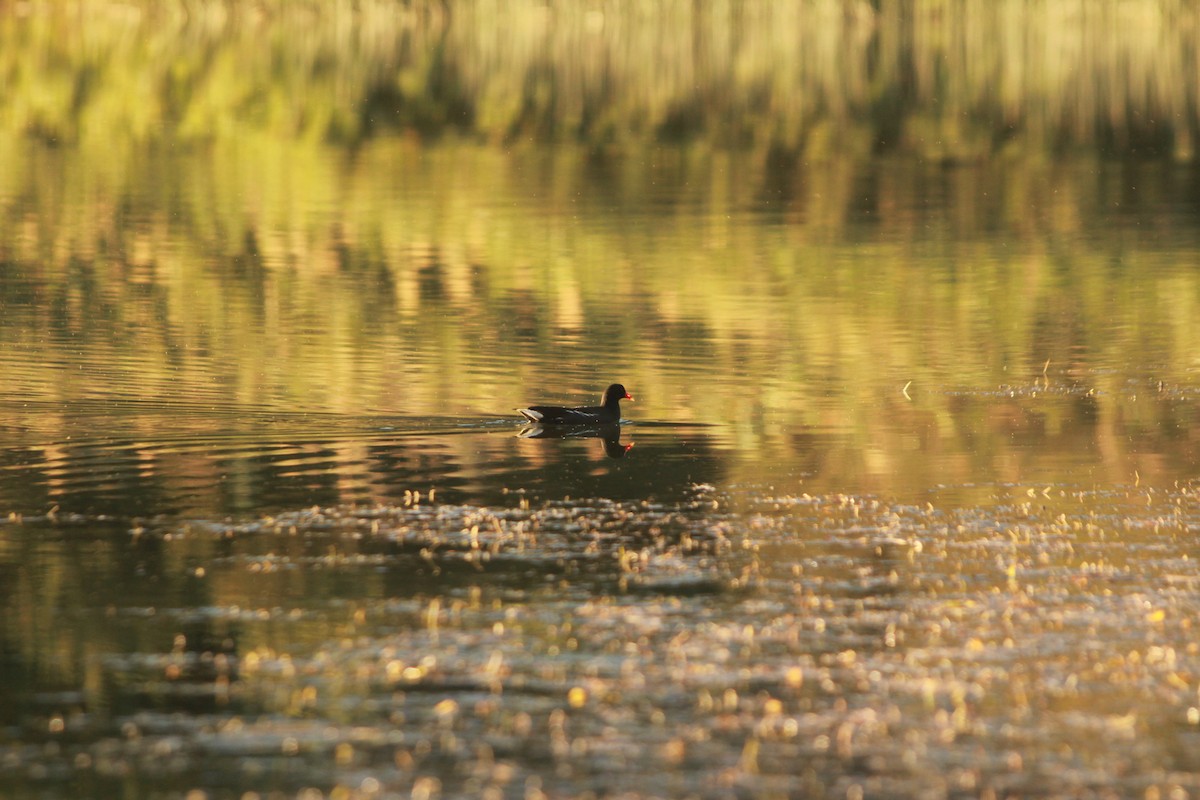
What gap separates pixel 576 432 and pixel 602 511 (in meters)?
4.28

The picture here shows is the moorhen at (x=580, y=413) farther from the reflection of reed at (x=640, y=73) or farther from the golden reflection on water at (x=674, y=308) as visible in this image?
the reflection of reed at (x=640, y=73)

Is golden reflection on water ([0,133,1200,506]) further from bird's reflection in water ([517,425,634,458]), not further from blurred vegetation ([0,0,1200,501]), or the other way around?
bird's reflection in water ([517,425,634,458])

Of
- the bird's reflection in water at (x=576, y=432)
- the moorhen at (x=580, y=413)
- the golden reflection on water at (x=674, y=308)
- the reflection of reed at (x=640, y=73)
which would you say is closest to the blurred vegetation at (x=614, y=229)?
the golden reflection on water at (x=674, y=308)

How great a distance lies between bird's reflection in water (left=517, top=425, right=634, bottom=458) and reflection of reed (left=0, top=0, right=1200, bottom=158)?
37.9 metres

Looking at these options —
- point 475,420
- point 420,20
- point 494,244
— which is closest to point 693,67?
point 420,20

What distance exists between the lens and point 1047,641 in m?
13.6

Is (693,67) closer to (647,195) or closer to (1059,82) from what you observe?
(1059,82)

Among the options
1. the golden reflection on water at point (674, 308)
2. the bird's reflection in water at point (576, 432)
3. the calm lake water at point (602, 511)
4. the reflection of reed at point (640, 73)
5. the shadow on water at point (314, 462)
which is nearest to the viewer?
the calm lake water at point (602, 511)

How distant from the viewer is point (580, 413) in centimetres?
2231

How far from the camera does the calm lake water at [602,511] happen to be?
11.8 metres

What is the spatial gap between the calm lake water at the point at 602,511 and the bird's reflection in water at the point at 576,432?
0.40 feet

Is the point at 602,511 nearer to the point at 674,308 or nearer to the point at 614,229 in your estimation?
the point at 674,308

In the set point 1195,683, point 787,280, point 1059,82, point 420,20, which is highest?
point 420,20

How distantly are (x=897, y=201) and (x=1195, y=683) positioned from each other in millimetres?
35639
